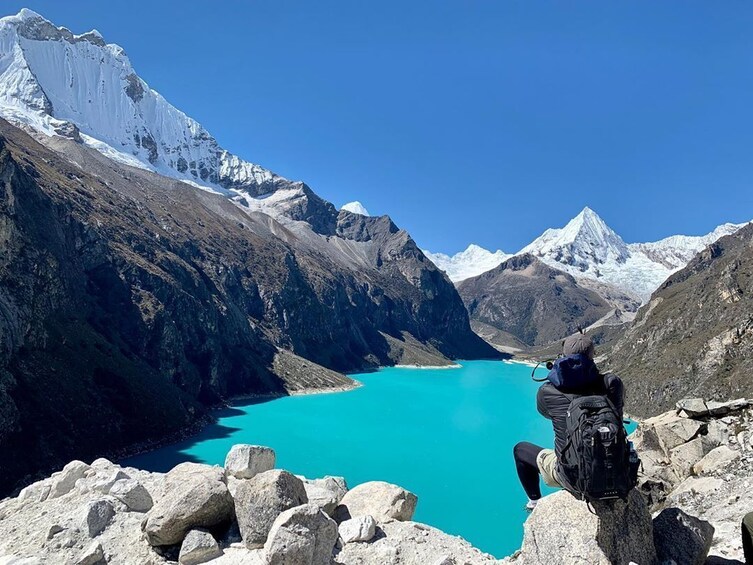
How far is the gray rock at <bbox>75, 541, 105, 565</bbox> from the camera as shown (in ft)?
26.5

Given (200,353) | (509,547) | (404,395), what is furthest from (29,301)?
(404,395)

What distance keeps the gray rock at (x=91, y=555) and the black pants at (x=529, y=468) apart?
6931 mm

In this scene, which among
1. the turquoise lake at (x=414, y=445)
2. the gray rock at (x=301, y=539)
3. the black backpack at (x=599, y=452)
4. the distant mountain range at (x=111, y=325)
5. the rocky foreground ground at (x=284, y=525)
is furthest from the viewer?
the distant mountain range at (x=111, y=325)

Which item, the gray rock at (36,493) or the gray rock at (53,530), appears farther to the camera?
the gray rock at (36,493)

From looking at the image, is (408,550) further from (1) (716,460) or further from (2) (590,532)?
(1) (716,460)

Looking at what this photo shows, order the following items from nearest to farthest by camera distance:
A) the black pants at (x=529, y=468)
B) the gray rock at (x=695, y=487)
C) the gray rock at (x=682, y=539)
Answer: the gray rock at (x=682, y=539)
the black pants at (x=529, y=468)
the gray rock at (x=695, y=487)

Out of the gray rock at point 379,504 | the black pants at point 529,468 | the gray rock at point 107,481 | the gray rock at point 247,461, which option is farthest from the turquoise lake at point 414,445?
→ the black pants at point 529,468

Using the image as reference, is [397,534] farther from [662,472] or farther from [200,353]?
[200,353]

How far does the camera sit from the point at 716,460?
15156mm

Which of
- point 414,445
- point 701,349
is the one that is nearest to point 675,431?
point 414,445

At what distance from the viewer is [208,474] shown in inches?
395

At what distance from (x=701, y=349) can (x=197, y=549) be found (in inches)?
4536

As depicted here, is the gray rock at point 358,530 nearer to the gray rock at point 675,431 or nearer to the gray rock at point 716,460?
the gray rock at point 716,460

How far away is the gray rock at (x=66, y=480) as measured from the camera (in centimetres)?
1181
